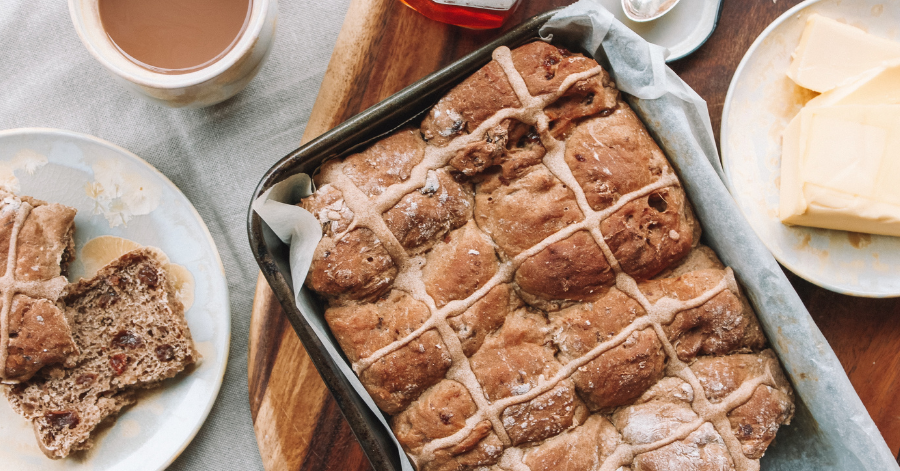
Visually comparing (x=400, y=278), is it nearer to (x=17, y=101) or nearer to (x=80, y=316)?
(x=80, y=316)

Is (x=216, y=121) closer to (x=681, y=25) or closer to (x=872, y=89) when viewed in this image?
(x=681, y=25)

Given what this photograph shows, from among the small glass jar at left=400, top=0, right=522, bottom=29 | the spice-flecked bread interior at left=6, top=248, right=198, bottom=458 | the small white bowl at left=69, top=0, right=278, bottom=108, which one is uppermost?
the small glass jar at left=400, top=0, right=522, bottom=29

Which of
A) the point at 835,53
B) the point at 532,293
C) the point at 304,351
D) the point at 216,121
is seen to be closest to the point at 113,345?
the point at 304,351

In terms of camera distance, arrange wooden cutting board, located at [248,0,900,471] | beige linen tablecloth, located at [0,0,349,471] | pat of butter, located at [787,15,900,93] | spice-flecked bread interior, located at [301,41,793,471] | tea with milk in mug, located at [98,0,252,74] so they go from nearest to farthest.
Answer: spice-flecked bread interior, located at [301,41,793,471] → tea with milk in mug, located at [98,0,252,74] → pat of butter, located at [787,15,900,93] → wooden cutting board, located at [248,0,900,471] → beige linen tablecloth, located at [0,0,349,471]

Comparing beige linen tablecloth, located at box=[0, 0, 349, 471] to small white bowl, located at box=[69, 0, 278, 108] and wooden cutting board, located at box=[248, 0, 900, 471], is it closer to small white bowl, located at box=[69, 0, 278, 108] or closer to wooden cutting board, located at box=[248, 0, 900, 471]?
wooden cutting board, located at box=[248, 0, 900, 471]

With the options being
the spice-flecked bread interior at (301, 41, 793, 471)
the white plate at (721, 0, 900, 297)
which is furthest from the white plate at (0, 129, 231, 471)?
the white plate at (721, 0, 900, 297)

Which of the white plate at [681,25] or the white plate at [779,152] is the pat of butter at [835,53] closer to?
the white plate at [779,152]

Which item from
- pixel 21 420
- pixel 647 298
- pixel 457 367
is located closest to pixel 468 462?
pixel 457 367
